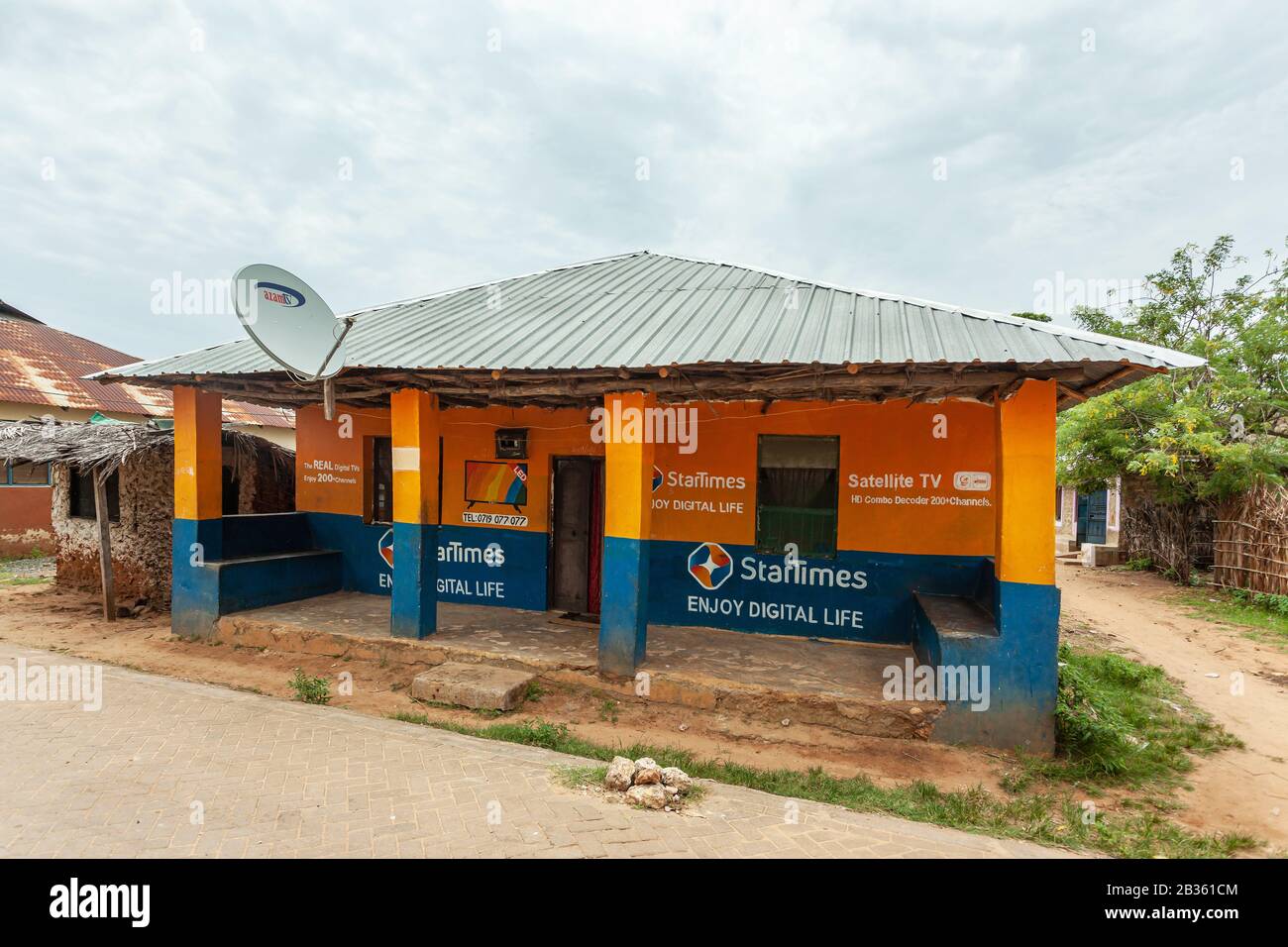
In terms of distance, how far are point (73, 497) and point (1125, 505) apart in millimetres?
22373

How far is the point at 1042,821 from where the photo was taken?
13.3 feet

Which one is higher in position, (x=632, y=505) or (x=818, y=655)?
(x=632, y=505)

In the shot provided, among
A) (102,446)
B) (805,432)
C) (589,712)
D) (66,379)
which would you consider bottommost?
(589,712)

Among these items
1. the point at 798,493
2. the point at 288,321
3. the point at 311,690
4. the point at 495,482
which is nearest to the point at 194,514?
the point at 288,321

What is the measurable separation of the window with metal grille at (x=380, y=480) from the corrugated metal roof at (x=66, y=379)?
8593mm

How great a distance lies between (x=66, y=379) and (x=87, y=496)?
30.9ft

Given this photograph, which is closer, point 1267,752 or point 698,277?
point 1267,752

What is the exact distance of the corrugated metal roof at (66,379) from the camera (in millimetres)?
15523

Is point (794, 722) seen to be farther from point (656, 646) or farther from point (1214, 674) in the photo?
point (1214, 674)

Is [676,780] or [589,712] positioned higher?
[676,780]

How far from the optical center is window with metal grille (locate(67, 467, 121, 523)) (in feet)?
32.3

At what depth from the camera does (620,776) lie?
13.7 feet
